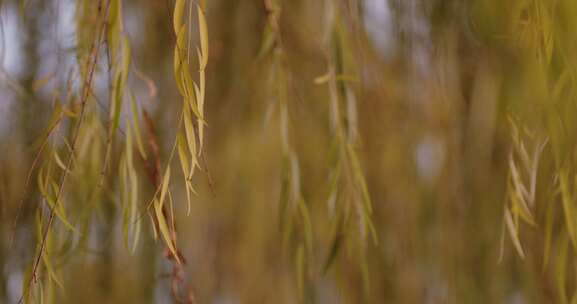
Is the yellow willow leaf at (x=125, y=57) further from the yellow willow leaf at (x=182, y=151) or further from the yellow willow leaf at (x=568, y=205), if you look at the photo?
the yellow willow leaf at (x=568, y=205)

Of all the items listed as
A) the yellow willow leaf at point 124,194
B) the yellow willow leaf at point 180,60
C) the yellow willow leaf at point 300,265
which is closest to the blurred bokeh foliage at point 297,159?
the yellow willow leaf at point 300,265

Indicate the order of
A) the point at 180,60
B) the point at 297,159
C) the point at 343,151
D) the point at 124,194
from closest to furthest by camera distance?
the point at 180,60, the point at 124,194, the point at 343,151, the point at 297,159

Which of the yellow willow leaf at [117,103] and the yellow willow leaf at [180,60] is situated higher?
the yellow willow leaf at [180,60]

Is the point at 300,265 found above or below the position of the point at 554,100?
below

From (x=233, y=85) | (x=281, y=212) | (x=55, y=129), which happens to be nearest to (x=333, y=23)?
(x=281, y=212)

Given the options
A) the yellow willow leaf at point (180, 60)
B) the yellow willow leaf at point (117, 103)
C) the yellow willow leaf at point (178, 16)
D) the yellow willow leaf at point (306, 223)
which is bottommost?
the yellow willow leaf at point (306, 223)

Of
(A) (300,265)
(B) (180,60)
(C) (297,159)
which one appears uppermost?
(B) (180,60)

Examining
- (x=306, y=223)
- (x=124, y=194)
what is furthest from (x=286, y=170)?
(x=124, y=194)

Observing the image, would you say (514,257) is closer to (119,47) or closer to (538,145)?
(538,145)

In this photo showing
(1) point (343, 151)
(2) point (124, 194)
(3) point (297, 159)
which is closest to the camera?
(2) point (124, 194)

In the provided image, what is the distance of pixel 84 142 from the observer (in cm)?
95

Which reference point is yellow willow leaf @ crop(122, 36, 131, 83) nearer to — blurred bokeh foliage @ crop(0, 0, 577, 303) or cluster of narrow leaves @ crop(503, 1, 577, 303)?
blurred bokeh foliage @ crop(0, 0, 577, 303)

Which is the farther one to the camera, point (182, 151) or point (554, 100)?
point (554, 100)

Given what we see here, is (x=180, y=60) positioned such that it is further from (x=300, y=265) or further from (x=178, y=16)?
(x=300, y=265)
